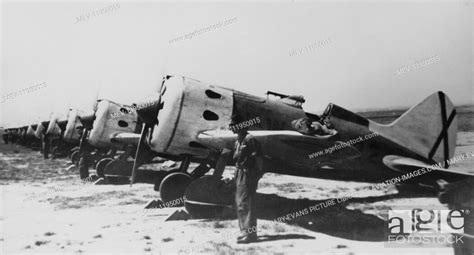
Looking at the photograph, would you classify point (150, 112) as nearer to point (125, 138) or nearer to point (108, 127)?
point (125, 138)

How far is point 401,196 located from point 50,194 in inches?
351

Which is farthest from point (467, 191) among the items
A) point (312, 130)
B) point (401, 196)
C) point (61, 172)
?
point (61, 172)

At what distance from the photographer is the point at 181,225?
6383mm

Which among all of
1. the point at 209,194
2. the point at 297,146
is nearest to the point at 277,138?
the point at 297,146

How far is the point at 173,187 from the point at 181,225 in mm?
1402

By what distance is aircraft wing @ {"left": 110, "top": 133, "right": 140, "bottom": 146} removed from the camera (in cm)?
1162

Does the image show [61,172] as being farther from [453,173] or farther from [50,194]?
[453,173]

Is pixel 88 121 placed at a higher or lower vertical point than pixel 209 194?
higher

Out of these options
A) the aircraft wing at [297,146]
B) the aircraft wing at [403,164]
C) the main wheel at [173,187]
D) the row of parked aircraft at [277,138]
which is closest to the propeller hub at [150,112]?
the row of parked aircraft at [277,138]

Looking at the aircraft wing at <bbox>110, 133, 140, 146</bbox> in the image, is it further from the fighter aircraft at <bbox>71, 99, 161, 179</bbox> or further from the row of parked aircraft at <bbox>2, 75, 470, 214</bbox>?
the row of parked aircraft at <bbox>2, 75, 470, 214</bbox>

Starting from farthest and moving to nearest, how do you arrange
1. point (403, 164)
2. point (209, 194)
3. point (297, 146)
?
point (209, 194)
point (403, 164)
point (297, 146)


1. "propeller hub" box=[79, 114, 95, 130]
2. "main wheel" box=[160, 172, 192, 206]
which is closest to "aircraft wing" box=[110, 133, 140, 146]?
"propeller hub" box=[79, 114, 95, 130]

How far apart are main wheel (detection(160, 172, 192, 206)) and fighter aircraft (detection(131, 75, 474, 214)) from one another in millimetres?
20

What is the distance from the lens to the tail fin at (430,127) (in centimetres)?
758
